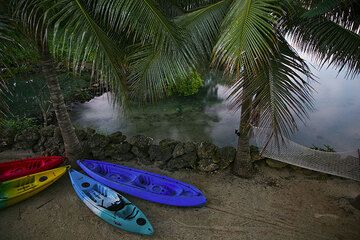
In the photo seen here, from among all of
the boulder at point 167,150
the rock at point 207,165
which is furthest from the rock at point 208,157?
the boulder at point 167,150

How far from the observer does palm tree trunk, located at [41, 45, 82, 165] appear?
17.4ft

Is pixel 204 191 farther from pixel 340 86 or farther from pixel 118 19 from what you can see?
pixel 340 86

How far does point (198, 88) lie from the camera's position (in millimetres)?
11898

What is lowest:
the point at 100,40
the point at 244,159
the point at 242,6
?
the point at 244,159

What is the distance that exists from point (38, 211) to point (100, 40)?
374 centimetres

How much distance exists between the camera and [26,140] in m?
7.27

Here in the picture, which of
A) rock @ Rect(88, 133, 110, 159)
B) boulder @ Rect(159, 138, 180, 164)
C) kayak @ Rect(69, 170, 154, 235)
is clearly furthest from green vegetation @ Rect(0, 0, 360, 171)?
rock @ Rect(88, 133, 110, 159)

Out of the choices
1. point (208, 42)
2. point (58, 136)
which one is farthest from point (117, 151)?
point (208, 42)

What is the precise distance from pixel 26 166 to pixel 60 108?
161cm

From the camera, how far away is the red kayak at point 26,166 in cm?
605

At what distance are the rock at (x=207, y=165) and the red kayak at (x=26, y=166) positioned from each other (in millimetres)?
3072

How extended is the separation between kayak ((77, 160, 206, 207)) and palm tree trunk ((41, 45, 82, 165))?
0.98 ft

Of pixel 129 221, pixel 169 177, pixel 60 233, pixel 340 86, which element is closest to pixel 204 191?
pixel 169 177

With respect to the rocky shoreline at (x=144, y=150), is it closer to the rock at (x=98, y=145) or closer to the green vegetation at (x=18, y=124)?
the rock at (x=98, y=145)
